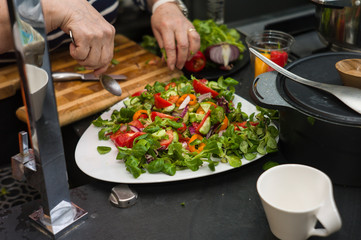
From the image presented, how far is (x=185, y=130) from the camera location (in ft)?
3.25

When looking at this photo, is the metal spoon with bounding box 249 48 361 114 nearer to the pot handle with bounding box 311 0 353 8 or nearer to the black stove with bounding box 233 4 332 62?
the pot handle with bounding box 311 0 353 8

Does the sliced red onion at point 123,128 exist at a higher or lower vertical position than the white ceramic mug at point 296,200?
lower

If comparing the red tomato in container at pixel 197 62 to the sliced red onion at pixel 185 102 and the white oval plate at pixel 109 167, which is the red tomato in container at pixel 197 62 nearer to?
the sliced red onion at pixel 185 102

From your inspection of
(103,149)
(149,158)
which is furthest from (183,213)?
(103,149)

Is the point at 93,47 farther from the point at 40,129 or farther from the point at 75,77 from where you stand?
the point at 40,129

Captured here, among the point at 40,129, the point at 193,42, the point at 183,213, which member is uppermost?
the point at 40,129

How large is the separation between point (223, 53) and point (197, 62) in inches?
3.4

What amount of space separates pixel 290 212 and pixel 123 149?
1.27 feet

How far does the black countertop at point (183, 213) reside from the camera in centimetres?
77

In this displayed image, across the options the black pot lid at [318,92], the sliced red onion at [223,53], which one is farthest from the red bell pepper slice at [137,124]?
the sliced red onion at [223,53]

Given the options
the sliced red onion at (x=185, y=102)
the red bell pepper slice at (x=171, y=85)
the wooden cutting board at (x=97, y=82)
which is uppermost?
the sliced red onion at (x=185, y=102)

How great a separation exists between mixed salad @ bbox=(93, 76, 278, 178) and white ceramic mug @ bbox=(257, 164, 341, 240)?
165 mm

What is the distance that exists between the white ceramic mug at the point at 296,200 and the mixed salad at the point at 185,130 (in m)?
0.17

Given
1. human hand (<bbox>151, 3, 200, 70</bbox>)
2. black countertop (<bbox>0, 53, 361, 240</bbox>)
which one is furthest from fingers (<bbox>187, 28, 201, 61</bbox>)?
black countertop (<bbox>0, 53, 361, 240</bbox>)
